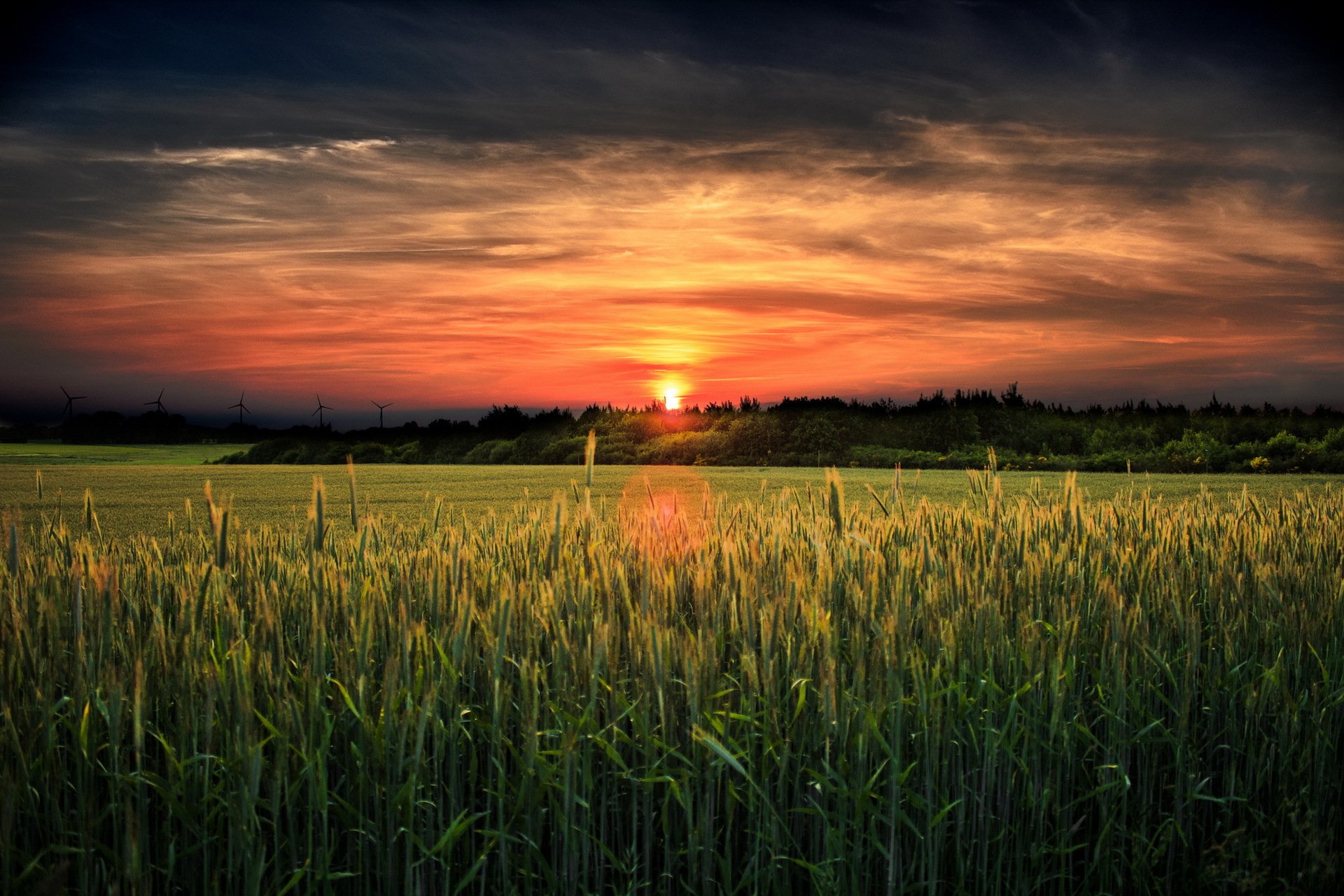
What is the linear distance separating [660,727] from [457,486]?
12.3m

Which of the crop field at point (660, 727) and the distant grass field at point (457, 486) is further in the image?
the distant grass field at point (457, 486)

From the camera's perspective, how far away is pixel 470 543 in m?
3.94

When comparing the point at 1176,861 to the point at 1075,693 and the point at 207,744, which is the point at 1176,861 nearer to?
the point at 1075,693

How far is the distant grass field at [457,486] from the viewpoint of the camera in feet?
30.2

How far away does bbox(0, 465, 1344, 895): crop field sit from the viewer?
207cm

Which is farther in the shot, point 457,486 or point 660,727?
point 457,486

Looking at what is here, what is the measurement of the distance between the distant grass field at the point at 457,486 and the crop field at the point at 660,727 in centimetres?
268

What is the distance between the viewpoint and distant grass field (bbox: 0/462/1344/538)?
920 cm

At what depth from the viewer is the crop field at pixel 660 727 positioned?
207 cm

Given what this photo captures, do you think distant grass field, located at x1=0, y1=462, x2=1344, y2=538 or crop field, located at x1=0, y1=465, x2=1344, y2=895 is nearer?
crop field, located at x1=0, y1=465, x2=1344, y2=895

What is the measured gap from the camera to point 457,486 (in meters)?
14.1

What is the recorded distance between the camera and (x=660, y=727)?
7.48 feet

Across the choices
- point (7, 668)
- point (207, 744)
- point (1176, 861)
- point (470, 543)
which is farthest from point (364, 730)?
point (1176, 861)

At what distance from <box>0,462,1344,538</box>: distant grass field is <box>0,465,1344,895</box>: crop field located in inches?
A: 106
